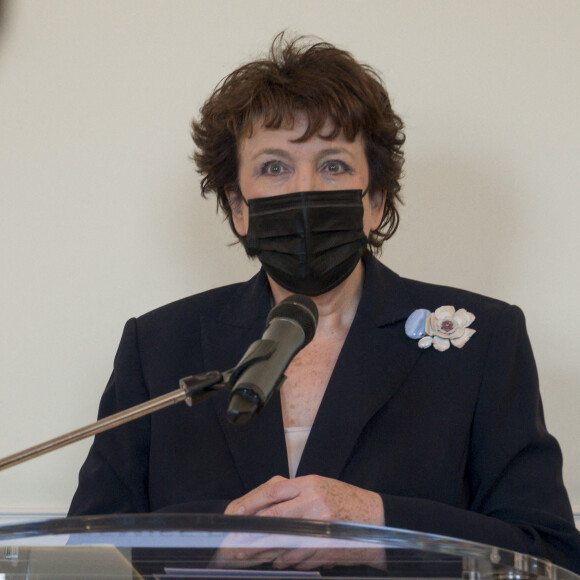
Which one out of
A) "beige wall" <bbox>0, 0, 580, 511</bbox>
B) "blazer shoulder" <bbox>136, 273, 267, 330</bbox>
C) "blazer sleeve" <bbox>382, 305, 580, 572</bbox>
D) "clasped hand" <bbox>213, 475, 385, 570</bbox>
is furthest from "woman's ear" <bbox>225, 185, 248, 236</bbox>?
"clasped hand" <bbox>213, 475, 385, 570</bbox>

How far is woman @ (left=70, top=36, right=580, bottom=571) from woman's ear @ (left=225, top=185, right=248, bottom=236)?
0.05 ft

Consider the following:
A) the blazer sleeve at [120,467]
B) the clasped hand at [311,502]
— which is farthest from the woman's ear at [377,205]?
the clasped hand at [311,502]

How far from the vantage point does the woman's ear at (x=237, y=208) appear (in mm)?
2113

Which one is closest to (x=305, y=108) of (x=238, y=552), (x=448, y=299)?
(x=448, y=299)

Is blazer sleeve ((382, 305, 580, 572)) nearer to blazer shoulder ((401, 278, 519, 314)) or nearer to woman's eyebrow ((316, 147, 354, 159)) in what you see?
blazer shoulder ((401, 278, 519, 314))

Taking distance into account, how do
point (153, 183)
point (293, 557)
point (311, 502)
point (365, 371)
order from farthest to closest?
point (153, 183)
point (365, 371)
point (311, 502)
point (293, 557)

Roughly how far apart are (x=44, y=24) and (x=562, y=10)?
141cm

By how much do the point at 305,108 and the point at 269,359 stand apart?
1070mm

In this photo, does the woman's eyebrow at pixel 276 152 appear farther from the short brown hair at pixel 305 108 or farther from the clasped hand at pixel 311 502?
the clasped hand at pixel 311 502

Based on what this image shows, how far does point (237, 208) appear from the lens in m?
2.17

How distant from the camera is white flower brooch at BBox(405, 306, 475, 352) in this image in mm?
1976

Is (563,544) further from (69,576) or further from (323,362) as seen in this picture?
(69,576)

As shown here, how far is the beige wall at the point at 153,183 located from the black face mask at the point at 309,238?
0.62 metres

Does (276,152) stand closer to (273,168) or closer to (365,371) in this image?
(273,168)
